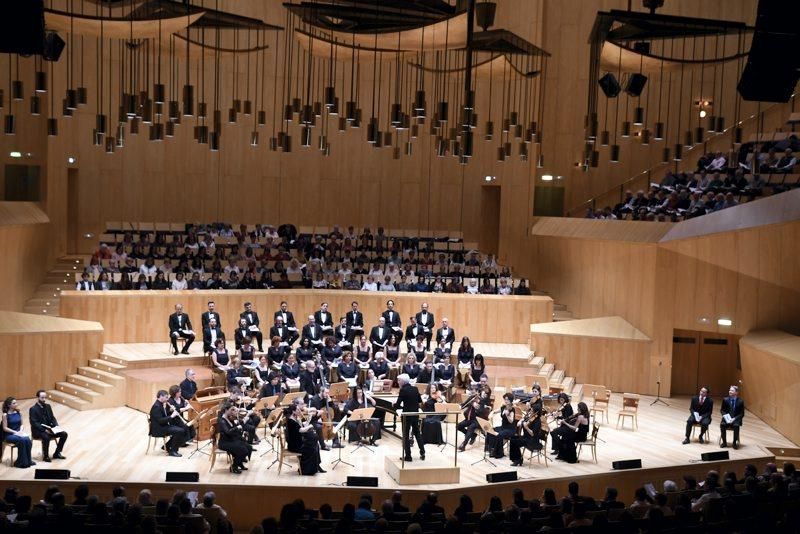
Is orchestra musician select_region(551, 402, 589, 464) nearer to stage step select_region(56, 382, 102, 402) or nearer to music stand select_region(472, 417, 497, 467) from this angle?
music stand select_region(472, 417, 497, 467)

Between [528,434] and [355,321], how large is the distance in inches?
206

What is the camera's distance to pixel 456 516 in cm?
870

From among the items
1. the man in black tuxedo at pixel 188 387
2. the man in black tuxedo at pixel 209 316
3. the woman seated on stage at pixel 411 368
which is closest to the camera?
the man in black tuxedo at pixel 188 387

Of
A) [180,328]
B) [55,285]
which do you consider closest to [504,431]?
[180,328]

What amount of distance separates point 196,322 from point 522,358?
5883 mm

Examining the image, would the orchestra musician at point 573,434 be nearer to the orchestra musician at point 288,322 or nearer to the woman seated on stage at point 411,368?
the woman seated on stage at point 411,368

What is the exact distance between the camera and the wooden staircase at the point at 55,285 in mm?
18297

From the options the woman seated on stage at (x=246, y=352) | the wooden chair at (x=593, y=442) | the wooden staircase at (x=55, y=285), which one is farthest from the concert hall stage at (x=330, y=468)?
the wooden staircase at (x=55, y=285)

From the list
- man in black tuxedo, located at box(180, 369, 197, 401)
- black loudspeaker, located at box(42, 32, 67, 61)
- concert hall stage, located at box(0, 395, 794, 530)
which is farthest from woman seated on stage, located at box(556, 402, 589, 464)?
black loudspeaker, located at box(42, 32, 67, 61)

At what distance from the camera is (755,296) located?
1689cm

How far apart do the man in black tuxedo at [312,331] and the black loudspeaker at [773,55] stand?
8694mm

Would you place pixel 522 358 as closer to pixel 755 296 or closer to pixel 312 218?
pixel 755 296

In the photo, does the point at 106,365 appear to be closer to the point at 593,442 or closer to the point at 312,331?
the point at 312,331

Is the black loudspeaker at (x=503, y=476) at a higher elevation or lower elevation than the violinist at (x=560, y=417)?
lower
